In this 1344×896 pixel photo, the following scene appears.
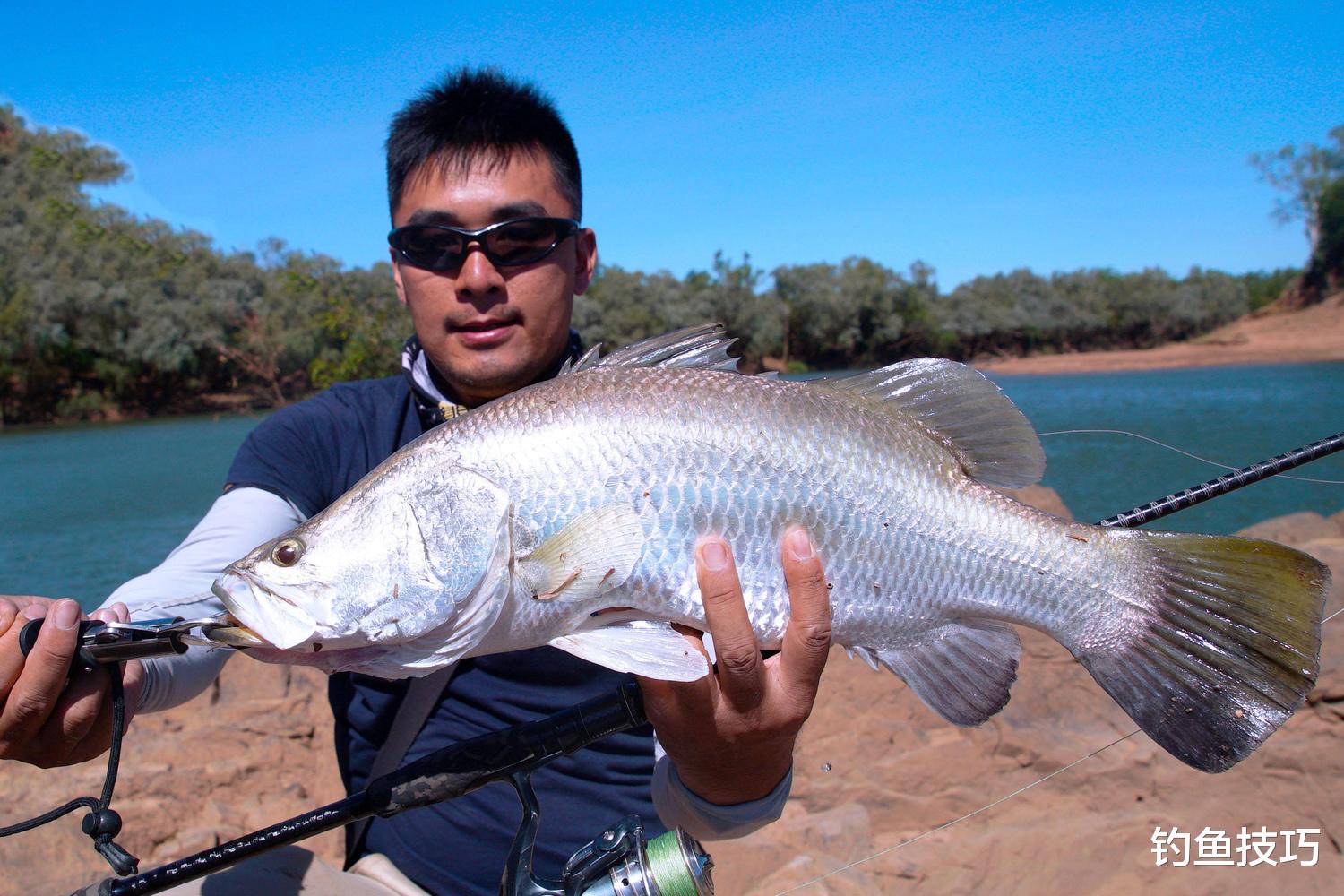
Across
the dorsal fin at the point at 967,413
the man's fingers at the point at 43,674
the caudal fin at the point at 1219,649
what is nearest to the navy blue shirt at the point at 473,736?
the man's fingers at the point at 43,674

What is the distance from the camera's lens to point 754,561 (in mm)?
1725

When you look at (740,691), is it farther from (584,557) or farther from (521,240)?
(521,240)

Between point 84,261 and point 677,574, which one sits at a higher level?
point 84,261

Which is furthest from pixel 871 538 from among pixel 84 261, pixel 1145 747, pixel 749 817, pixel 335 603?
pixel 84 261

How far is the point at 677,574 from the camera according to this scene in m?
1.69

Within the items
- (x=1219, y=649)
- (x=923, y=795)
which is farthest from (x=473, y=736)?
(x=923, y=795)

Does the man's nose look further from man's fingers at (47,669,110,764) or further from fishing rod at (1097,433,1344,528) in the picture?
fishing rod at (1097,433,1344,528)

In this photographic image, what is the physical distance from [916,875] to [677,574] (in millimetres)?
2745

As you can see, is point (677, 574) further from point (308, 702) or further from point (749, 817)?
point (308, 702)

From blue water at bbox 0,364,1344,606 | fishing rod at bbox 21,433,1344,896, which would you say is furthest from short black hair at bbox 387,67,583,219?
blue water at bbox 0,364,1344,606

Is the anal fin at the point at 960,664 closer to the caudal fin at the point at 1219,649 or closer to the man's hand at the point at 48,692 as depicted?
the caudal fin at the point at 1219,649

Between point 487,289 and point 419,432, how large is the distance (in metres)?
0.55

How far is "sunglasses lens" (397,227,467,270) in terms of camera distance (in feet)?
7.84

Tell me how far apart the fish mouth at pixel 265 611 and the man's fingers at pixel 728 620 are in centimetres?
72
